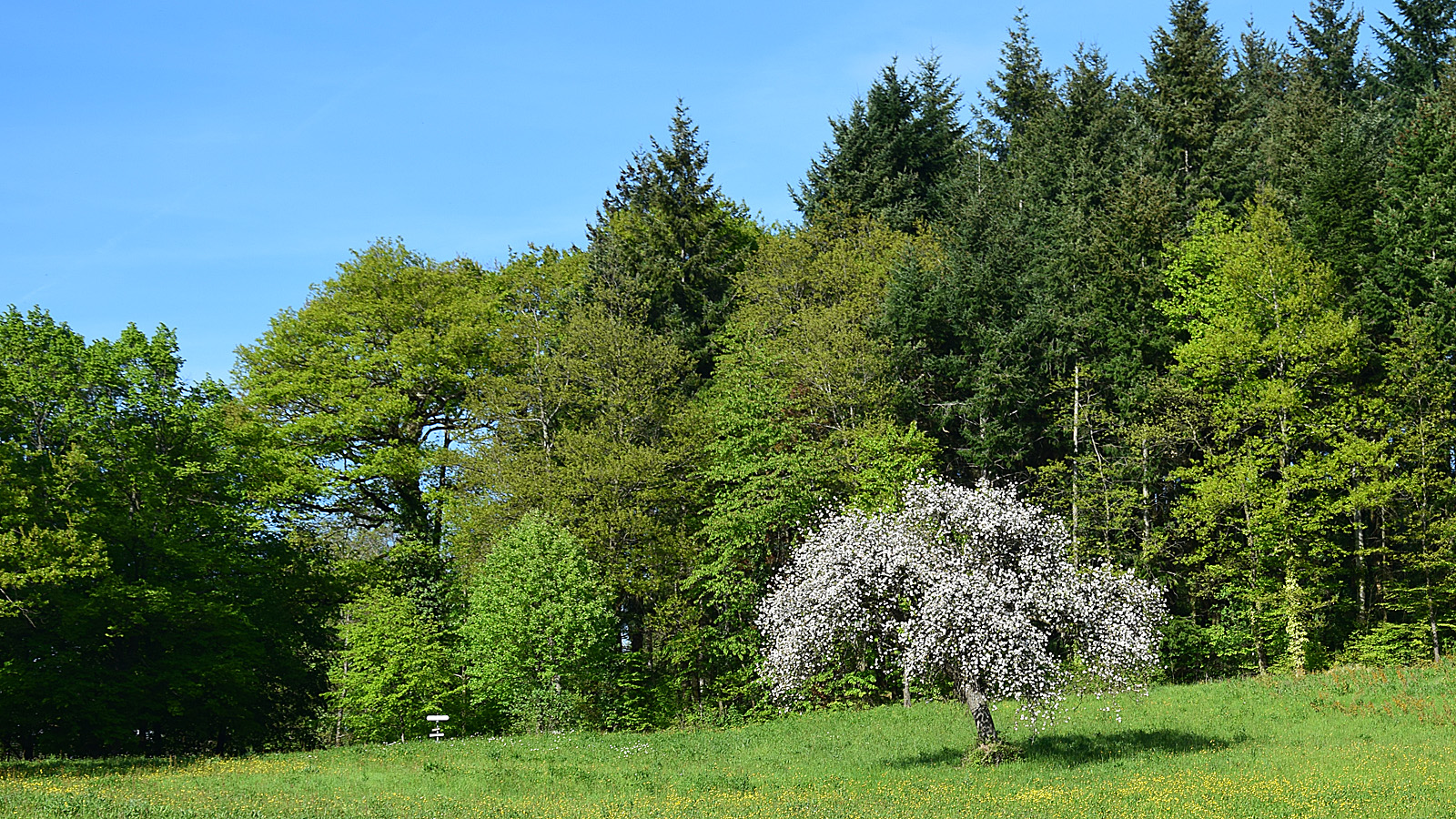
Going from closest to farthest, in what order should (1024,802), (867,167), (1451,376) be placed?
(1024,802), (1451,376), (867,167)

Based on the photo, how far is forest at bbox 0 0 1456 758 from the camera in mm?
38188

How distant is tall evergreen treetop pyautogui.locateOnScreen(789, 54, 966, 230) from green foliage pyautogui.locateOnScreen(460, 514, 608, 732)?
27.8 metres

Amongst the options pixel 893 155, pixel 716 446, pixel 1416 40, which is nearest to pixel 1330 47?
pixel 1416 40

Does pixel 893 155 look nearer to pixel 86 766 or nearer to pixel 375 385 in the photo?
pixel 375 385

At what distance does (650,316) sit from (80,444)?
24.2m

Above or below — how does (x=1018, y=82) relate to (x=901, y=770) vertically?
above

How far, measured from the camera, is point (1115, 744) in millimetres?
27500

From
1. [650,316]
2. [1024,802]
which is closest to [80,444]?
[650,316]

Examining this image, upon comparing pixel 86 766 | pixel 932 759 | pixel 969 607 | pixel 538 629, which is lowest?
pixel 932 759

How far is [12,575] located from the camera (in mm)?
31562

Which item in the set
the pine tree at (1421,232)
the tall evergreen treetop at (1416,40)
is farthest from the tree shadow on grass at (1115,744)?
the tall evergreen treetop at (1416,40)

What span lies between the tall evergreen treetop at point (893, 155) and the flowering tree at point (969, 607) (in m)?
36.3

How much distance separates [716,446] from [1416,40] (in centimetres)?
5459

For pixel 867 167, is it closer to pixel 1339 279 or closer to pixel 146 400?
pixel 1339 279
